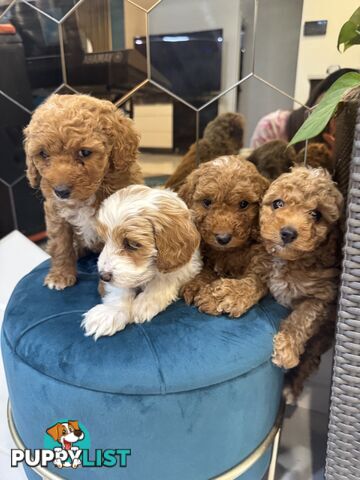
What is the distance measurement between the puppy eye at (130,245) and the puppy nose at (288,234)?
389 mm

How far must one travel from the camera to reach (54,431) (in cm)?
115

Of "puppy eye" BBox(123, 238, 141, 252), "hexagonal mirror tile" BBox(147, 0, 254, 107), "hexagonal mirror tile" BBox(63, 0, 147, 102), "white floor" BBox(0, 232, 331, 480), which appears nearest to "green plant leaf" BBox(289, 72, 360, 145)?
"puppy eye" BBox(123, 238, 141, 252)

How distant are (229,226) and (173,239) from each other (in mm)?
210

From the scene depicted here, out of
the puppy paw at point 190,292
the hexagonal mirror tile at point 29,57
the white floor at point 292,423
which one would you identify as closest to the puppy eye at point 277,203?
the puppy paw at point 190,292

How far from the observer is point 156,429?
3.54ft

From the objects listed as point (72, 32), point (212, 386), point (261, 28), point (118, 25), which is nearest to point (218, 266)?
point (212, 386)

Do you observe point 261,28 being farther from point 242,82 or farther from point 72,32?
point 72,32

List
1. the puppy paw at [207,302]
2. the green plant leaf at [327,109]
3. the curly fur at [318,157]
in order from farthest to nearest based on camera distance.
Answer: the curly fur at [318,157] < the puppy paw at [207,302] < the green plant leaf at [327,109]

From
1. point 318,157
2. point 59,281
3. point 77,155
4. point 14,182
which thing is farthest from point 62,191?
point 14,182

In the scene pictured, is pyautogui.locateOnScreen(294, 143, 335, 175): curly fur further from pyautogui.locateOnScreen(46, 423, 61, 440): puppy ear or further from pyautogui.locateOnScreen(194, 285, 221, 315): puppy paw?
pyautogui.locateOnScreen(46, 423, 61, 440): puppy ear

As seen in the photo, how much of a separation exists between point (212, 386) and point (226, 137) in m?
1.15

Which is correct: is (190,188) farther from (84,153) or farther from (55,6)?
(55,6)

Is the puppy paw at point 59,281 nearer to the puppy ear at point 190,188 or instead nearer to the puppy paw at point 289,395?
the puppy ear at point 190,188

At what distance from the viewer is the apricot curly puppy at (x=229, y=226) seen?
1257 mm
